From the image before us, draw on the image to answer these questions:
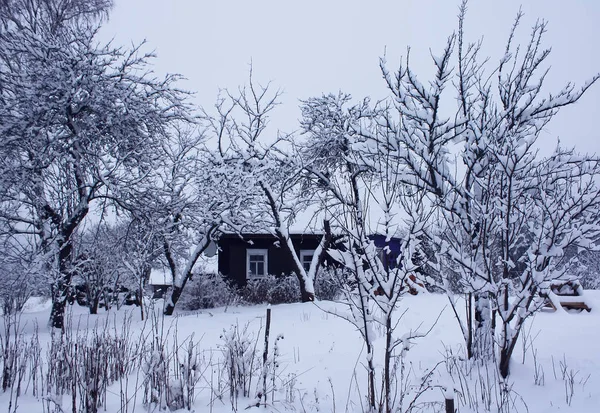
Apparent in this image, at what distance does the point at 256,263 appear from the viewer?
760 inches

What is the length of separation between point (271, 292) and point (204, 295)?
245 centimetres

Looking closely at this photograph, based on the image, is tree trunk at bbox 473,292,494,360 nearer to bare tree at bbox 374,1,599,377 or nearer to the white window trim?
bare tree at bbox 374,1,599,377

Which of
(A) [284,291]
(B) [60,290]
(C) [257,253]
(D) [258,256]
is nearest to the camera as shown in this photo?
(B) [60,290]

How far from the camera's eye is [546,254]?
4.11m

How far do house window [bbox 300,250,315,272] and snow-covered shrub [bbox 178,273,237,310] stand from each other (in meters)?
4.70

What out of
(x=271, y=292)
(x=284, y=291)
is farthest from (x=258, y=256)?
(x=271, y=292)

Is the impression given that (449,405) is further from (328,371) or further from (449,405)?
(328,371)

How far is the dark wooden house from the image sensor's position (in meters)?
18.9

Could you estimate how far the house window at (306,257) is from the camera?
64.0 feet

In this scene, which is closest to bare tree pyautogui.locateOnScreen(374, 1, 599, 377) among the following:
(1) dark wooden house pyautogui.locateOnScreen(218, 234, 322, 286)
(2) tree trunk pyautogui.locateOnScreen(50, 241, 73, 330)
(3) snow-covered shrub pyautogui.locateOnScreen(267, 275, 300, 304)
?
(2) tree trunk pyautogui.locateOnScreen(50, 241, 73, 330)

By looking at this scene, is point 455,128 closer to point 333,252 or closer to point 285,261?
point 333,252

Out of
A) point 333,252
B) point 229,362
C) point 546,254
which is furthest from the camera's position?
point 229,362

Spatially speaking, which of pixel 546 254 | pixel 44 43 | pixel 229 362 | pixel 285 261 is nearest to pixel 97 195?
pixel 44 43

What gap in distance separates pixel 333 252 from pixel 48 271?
25.8 feet
